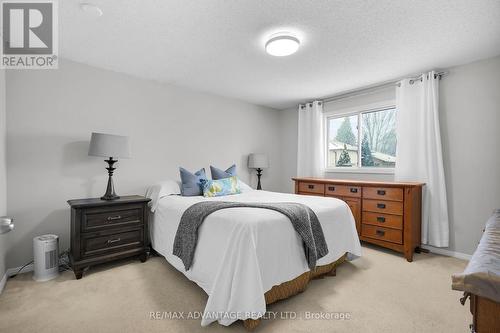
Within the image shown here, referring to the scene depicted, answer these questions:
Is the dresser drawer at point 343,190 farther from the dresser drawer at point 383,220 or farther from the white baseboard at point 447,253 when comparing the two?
the white baseboard at point 447,253

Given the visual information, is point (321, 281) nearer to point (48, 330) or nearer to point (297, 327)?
point (297, 327)

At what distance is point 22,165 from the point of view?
7.93 feet

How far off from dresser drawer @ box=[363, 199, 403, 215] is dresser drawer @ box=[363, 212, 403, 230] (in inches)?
2.0

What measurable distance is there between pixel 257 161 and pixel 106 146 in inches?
96.3

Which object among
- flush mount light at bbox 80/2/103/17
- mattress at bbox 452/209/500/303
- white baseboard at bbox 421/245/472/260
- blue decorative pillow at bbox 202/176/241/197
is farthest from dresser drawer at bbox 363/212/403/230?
flush mount light at bbox 80/2/103/17

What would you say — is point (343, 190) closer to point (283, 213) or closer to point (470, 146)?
point (470, 146)

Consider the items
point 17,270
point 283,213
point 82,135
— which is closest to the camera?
point 283,213

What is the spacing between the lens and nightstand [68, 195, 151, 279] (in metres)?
2.29

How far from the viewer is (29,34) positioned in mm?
2164

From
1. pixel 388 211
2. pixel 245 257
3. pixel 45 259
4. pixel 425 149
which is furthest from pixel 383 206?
pixel 45 259

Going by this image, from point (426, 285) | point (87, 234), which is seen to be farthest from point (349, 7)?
point (87, 234)

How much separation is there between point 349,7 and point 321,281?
2.37 metres

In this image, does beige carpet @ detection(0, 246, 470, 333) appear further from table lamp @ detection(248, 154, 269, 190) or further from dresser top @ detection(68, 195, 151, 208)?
table lamp @ detection(248, 154, 269, 190)

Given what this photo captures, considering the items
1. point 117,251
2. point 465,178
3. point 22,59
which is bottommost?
point 117,251
